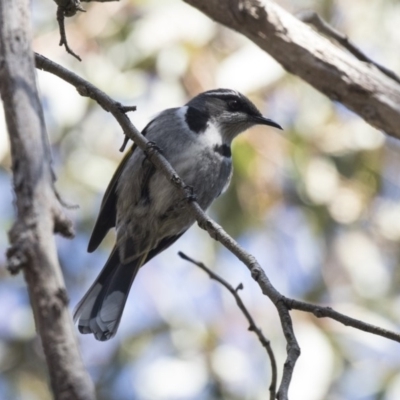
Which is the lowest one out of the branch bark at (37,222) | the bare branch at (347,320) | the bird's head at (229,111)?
the bird's head at (229,111)

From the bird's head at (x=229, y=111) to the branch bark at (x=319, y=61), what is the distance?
0.84m

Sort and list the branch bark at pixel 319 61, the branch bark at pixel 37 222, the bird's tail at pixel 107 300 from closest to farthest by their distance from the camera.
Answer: the branch bark at pixel 37 222, the branch bark at pixel 319 61, the bird's tail at pixel 107 300

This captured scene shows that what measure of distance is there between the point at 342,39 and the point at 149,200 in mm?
1236

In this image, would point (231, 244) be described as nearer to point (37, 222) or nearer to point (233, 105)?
point (37, 222)

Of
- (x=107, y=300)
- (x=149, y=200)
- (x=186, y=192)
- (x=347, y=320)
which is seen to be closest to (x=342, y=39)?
(x=149, y=200)

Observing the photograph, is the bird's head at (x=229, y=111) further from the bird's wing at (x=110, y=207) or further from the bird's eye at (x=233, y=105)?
the bird's wing at (x=110, y=207)

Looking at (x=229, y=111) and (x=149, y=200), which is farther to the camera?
(x=229, y=111)

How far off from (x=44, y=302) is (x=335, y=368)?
4.96 m

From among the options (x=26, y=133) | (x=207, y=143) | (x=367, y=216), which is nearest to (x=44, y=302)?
(x=26, y=133)

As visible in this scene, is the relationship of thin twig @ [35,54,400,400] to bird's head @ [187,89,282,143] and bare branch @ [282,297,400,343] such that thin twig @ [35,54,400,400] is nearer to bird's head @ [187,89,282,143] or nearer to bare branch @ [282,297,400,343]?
bare branch @ [282,297,400,343]

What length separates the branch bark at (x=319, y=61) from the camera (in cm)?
376

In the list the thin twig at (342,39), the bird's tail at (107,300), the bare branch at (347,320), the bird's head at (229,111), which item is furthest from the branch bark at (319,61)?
the bare branch at (347,320)

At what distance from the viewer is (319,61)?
148 inches

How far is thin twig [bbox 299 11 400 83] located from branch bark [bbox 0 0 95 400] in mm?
2704
